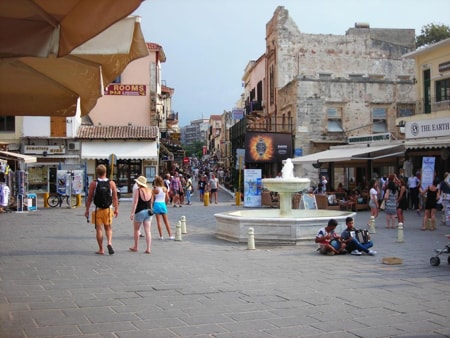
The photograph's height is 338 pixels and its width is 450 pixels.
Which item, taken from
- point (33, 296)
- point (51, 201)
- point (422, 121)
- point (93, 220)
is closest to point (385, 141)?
point (422, 121)

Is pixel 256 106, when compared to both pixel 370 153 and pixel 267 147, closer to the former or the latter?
pixel 267 147

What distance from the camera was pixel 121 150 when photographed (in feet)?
116

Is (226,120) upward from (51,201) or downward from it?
upward

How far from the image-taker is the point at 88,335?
203 inches

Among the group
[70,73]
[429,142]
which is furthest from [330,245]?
[429,142]

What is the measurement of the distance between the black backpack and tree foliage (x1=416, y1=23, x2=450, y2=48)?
4241 cm

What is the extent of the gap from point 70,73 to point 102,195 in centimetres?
497

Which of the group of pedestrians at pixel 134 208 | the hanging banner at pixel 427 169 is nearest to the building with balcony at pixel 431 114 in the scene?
the hanging banner at pixel 427 169

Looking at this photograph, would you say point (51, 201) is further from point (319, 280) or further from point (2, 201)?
point (319, 280)

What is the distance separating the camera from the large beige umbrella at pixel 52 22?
3561 mm

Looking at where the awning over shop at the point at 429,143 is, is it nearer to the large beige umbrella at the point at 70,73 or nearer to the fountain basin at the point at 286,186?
the fountain basin at the point at 286,186

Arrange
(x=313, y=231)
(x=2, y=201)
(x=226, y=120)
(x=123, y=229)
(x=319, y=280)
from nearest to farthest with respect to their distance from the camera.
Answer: (x=319, y=280) → (x=313, y=231) → (x=123, y=229) → (x=2, y=201) → (x=226, y=120)

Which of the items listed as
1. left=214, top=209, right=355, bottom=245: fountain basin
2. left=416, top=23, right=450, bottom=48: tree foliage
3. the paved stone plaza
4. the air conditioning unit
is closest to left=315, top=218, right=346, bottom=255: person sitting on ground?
the paved stone plaza

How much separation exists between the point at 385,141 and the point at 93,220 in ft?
64.9
